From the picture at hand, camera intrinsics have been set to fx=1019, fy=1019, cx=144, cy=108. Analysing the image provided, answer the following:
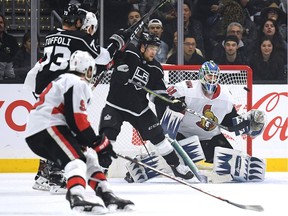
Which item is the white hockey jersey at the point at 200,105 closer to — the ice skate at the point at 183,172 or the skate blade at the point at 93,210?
the ice skate at the point at 183,172

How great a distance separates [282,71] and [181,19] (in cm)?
99

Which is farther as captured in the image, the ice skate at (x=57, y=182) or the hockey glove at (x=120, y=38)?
the hockey glove at (x=120, y=38)

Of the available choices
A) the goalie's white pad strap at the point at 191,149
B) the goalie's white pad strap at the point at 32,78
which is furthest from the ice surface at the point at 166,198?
the goalie's white pad strap at the point at 32,78

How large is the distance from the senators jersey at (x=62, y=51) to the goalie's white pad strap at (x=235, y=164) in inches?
58.9

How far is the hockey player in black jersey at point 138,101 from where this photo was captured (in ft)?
24.4

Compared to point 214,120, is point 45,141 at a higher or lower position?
higher

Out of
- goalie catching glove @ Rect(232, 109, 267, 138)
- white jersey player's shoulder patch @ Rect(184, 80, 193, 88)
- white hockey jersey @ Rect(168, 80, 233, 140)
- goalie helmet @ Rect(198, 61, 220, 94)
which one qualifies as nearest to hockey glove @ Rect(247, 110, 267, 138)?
goalie catching glove @ Rect(232, 109, 267, 138)

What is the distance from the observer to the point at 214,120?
7832mm

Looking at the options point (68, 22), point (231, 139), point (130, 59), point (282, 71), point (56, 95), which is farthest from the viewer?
point (282, 71)

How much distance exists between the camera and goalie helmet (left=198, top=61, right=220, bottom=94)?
25.1 ft

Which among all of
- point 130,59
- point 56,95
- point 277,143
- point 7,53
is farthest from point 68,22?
point 277,143

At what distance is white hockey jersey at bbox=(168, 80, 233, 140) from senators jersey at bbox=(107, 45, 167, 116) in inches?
8.2

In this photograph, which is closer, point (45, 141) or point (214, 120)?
point (45, 141)

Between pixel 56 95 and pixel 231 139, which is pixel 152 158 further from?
pixel 56 95
